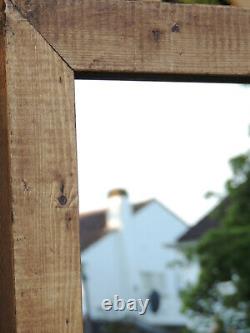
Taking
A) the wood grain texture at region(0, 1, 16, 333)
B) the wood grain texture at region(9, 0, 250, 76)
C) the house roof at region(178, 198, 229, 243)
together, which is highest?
the house roof at region(178, 198, 229, 243)

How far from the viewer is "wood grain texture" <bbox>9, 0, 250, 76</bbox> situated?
3.81 feet

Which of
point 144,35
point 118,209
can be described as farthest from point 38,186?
point 118,209

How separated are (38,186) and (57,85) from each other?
0.15 m

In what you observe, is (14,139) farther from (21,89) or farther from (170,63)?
(170,63)

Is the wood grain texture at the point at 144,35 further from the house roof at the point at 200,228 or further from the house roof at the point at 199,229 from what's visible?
the house roof at the point at 199,229

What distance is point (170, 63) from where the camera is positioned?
3.91ft

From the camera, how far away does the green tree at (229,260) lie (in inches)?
237

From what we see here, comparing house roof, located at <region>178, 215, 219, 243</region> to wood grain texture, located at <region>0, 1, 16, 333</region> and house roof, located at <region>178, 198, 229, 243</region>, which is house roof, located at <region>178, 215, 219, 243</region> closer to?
house roof, located at <region>178, 198, 229, 243</region>

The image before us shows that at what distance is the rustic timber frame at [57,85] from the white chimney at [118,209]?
52.2 feet

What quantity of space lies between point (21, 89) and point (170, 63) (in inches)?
8.8

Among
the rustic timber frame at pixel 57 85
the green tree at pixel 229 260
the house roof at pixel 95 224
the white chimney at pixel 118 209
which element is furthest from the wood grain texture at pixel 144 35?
the house roof at pixel 95 224

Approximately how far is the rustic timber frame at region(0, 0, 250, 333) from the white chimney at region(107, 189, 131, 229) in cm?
1590

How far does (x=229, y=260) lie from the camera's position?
19.8 ft

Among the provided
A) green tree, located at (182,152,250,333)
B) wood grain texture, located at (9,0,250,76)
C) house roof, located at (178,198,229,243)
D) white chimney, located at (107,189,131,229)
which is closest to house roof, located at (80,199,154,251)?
white chimney, located at (107,189,131,229)
